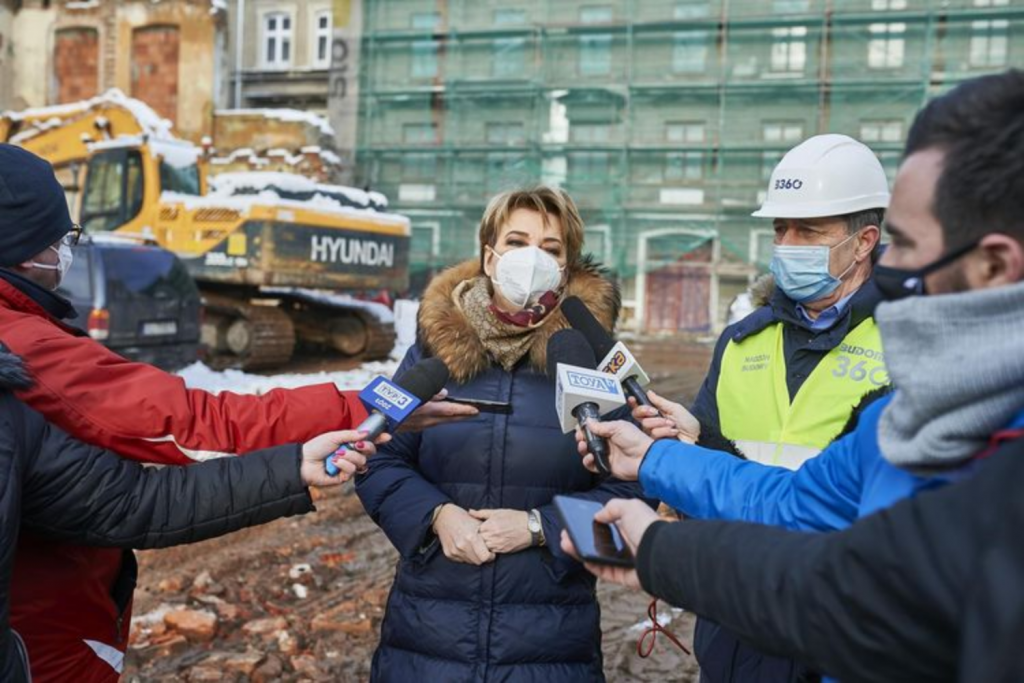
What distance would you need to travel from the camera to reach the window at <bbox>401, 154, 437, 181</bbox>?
30.2 metres

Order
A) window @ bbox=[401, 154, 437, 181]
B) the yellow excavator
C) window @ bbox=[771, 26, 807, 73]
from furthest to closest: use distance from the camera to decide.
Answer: window @ bbox=[401, 154, 437, 181], window @ bbox=[771, 26, 807, 73], the yellow excavator

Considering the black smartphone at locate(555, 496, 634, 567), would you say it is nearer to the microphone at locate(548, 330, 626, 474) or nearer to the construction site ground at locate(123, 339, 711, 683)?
the microphone at locate(548, 330, 626, 474)

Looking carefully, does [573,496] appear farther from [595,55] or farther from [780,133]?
[595,55]

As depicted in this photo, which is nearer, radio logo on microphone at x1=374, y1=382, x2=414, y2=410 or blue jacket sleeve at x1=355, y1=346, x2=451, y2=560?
radio logo on microphone at x1=374, y1=382, x2=414, y2=410

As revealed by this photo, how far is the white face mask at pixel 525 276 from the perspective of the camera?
109 inches

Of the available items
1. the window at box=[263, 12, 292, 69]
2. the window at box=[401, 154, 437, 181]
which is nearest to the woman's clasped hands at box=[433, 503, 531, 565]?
the window at box=[401, 154, 437, 181]

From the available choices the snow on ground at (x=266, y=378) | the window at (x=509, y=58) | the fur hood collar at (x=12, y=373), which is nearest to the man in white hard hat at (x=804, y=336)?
the fur hood collar at (x=12, y=373)

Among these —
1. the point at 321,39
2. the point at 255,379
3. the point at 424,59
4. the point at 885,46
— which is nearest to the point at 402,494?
the point at 255,379

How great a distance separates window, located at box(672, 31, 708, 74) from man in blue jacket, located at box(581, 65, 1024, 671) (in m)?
28.5

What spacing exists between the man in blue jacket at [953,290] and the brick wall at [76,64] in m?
34.6

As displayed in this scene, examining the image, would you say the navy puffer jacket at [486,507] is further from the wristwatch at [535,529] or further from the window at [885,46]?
the window at [885,46]

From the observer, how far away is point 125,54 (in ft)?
102

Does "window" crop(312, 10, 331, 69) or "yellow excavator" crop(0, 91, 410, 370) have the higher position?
"window" crop(312, 10, 331, 69)

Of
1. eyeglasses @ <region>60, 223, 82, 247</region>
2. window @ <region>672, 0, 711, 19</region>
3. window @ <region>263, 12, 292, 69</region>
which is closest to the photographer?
eyeglasses @ <region>60, 223, 82, 247</region>
